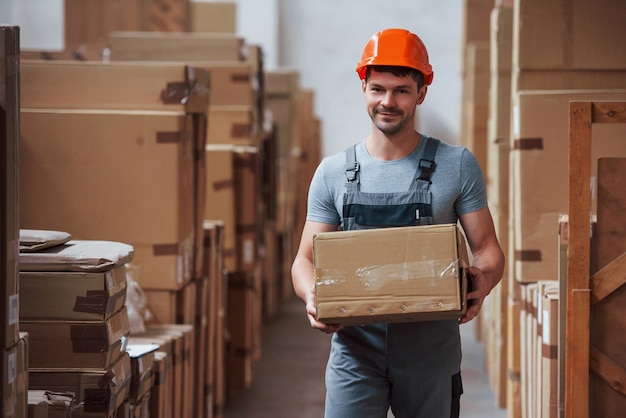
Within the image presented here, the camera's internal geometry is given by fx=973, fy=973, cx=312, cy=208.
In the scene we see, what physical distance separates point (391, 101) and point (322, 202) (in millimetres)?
373

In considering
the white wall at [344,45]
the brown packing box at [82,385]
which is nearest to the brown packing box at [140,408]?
the brown packing box at [82,385]

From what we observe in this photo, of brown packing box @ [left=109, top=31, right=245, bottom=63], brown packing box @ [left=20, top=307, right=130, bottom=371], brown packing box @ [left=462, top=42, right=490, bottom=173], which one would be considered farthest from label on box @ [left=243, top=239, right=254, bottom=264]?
brown packing box @ [left=20, top=307, right=130, bottom=371]

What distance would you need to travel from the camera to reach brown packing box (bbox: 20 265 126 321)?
3207 millimetres

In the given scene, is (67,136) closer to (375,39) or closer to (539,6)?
(375,39)

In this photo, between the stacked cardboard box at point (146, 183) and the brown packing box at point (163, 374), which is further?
the stacked cardboard box at point (146, 183)

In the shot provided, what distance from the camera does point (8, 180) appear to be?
8.37 feet

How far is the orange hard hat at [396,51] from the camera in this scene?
2.79 metres

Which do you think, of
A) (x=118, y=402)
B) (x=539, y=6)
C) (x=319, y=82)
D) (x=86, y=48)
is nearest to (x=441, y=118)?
(x=319, y=82)

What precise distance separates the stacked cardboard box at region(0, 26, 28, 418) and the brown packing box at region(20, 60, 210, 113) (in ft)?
5.86

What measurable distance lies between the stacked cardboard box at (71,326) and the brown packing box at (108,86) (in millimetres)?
1332

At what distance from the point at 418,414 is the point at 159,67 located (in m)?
2.29

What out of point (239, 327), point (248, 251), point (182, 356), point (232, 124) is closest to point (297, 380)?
point (239, 327)

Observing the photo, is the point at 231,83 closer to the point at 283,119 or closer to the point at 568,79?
the point at 568,79

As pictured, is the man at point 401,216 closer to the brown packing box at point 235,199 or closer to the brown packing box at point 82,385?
the brown packing box at point 82,385
